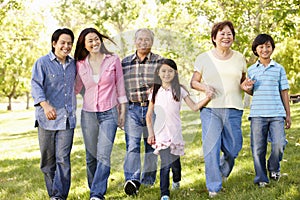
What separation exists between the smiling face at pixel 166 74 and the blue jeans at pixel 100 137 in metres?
0.61

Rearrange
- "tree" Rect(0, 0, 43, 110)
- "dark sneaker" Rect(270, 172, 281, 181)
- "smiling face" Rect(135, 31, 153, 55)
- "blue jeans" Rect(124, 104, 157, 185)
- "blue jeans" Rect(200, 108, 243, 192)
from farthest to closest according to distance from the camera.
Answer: "tree" Rect(0, 0, 43, 110), "dark sneaker" Rect(270, 172, 281, 181), "blue jeans" Rect(124, 104, 157, 185), "blue jeans" Rect(200, 108, 243, 192), "smiling face" Rect(135, 31, 153, 55)

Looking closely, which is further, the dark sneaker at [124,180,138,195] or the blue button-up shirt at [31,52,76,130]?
the dark sneaker at [124,180,138,195]

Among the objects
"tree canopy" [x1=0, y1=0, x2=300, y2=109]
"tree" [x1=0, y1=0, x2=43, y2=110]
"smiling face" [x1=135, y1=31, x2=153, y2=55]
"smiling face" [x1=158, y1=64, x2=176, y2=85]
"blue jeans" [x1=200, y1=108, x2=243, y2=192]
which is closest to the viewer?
"smiling face" [x1=158, y1=64, x2=176, y2=85]

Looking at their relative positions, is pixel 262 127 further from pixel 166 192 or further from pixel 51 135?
pixel 51 135

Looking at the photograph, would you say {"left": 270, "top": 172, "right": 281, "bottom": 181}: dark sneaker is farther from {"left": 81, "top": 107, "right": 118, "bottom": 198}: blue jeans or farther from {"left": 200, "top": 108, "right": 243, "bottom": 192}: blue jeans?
{"left": 81, "top": 107, "right": 118, "bottom": 198}: blue jeans

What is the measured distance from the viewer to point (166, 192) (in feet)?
16.8

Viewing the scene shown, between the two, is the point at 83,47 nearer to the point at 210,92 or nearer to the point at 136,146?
the point at 136,146

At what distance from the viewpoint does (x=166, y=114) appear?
16.4ft

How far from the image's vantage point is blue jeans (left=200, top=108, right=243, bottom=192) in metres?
5.27

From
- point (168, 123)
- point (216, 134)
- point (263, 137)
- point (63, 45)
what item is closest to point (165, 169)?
point (168, 123)

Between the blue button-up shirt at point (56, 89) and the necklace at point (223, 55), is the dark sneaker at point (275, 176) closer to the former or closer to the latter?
the necklace at point (223, 55)

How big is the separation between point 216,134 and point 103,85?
1.29m

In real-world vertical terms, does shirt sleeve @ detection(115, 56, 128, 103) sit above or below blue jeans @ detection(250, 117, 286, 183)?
above

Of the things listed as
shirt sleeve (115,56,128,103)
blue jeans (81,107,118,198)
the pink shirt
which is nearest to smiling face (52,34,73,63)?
the pink shirt
